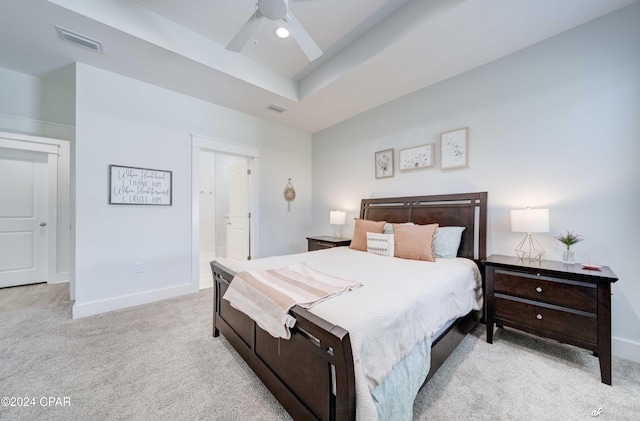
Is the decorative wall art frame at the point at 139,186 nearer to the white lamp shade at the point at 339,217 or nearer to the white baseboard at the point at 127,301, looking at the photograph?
the white baseboard at the point at 127,301

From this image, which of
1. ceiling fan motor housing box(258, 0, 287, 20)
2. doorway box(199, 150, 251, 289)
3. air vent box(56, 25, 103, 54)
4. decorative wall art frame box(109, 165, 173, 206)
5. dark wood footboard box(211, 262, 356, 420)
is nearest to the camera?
dark wood footboard box(211, 262, 356, 420)

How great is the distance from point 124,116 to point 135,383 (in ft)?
9.67

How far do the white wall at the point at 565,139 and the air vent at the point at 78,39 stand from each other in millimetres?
3753

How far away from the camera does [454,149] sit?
2930mm

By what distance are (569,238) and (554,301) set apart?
59cm

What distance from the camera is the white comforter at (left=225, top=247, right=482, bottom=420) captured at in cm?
106

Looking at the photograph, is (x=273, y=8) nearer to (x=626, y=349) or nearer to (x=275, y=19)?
(x=275, y=19)

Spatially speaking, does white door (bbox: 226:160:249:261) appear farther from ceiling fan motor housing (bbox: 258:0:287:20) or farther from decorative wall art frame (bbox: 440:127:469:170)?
decorative wall art frame (bbox: 440:127:469:170)

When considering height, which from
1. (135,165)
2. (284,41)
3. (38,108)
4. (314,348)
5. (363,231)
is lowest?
(314,348)

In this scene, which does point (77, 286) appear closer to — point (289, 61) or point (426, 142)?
point (289, 61)

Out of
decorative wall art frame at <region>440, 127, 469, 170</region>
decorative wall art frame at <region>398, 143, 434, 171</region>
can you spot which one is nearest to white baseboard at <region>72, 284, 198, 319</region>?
decorative wall art frame at <region>398, 143, 434, 171</region>

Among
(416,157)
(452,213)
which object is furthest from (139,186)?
(452,213)

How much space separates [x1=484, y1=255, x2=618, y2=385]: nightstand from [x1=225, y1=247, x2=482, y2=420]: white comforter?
0.73ft
